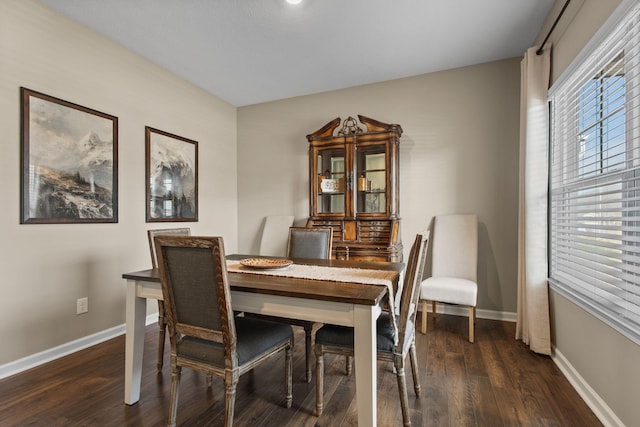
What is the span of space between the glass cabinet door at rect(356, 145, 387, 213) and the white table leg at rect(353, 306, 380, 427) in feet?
6.93

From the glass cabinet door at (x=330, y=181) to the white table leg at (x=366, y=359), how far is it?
223cm

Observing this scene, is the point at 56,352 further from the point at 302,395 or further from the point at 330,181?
the point at 330,181

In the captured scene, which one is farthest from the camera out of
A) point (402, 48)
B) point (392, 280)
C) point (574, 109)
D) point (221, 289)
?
point (402, 48)

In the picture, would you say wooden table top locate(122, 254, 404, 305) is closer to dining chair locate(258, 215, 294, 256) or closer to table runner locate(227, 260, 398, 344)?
table runner locate(227, 260, 398, 344)

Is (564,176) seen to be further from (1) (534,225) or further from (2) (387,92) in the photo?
(2) (387,92)

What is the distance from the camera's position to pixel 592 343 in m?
1.84

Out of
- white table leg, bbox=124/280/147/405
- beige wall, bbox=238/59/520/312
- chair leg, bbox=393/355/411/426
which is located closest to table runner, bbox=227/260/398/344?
chair leg, bbox=393/355/411/426

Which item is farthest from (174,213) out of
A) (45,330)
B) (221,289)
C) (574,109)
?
(574,109)

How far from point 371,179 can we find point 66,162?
2.79 metres

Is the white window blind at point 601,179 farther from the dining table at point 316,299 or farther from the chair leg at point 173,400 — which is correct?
the chair leg at point 173,400

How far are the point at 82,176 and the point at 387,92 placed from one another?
321 cm

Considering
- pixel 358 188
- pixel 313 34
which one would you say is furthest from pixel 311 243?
pixel 313 34

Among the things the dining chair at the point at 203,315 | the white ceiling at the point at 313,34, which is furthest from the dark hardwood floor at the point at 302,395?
the white ceiling at the point at 313,34

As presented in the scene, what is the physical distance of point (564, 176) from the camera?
241cm
